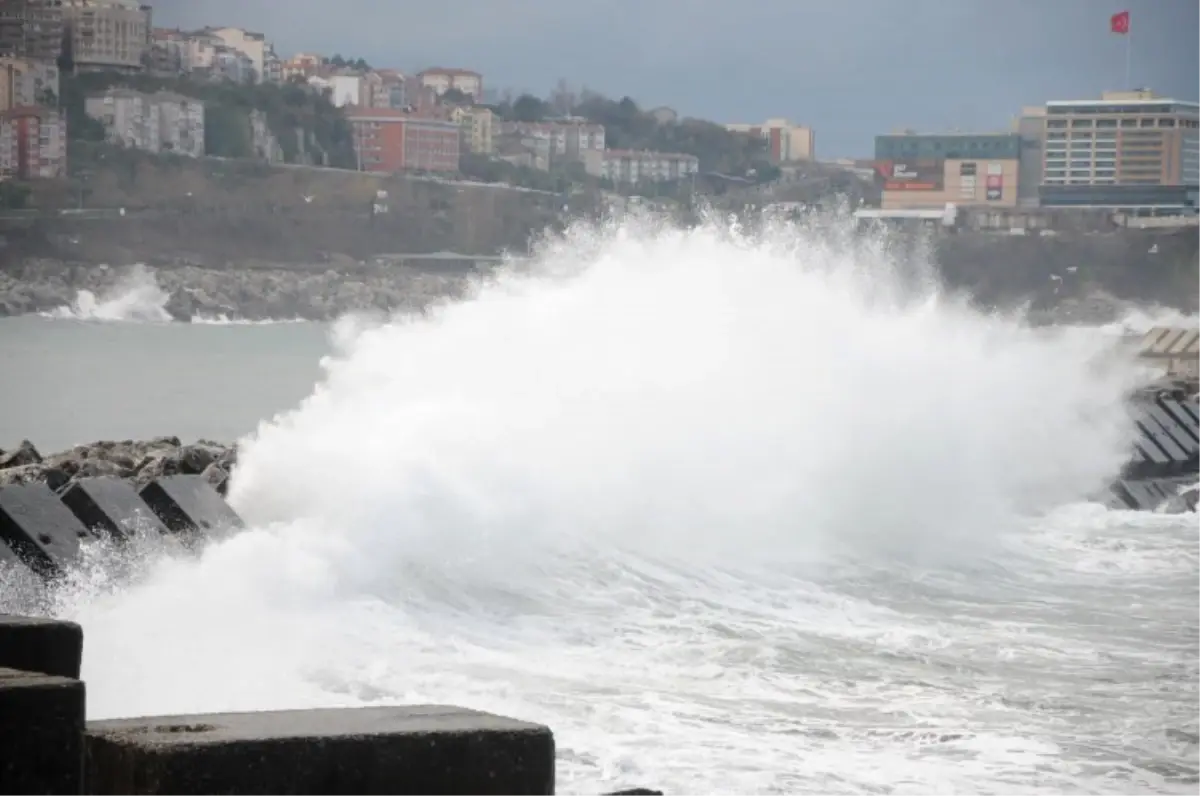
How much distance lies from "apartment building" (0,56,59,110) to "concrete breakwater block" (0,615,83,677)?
65.2 meters

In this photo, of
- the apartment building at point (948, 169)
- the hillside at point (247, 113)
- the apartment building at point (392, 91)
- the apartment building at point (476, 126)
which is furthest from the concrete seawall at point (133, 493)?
the apartment building at point (392, 91)

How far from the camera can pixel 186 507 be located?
848cm

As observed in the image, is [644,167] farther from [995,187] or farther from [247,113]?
[247,113]

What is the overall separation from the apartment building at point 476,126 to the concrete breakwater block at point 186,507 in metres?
78.1

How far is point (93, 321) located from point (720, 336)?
48.0 metres

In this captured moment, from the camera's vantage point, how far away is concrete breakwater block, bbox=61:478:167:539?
7.92 m

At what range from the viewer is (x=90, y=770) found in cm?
294

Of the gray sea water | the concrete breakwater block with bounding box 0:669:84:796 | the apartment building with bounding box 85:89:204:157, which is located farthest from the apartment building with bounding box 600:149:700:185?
the concrete breakwater block with bounding box 0:669:84:796

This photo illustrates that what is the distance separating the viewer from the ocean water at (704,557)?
6125 mm

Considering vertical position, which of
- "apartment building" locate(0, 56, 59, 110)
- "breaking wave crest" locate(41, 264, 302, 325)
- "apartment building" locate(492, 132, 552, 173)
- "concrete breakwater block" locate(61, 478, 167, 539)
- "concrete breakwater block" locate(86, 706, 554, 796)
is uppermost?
"apartment building" locate(0, 56, 59, 110)

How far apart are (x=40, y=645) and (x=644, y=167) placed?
8778 centimetres

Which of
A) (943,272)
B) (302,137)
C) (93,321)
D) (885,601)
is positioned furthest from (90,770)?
(302,137)

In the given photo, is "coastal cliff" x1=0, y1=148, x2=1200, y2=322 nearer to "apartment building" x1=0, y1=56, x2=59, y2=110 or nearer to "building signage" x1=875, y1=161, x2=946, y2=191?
"apartment building" x1=0, y1=56, x2=59, y2=110

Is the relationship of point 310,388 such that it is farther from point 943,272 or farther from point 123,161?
point 943,272
